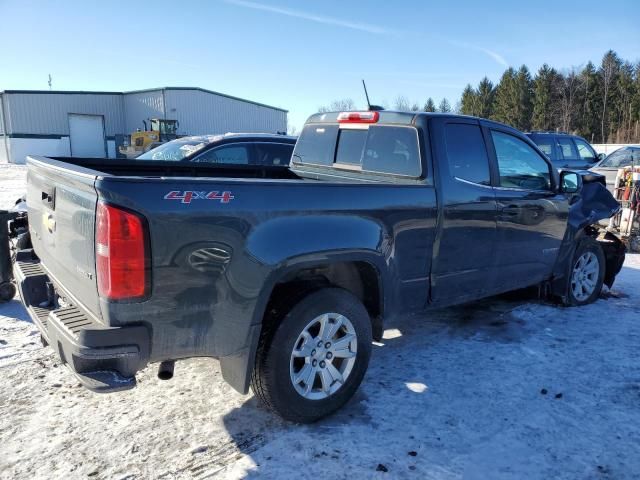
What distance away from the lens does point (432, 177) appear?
12.7 feet

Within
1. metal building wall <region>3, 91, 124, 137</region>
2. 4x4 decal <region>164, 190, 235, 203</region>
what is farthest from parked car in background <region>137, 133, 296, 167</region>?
metal building wall <region>3, 91, 124, 137</region>

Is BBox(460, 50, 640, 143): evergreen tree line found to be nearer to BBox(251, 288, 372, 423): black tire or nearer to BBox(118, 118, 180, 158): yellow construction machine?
BBox(118, 118, 180, 158): yellow construction machine

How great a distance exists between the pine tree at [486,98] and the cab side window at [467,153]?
2848 inches

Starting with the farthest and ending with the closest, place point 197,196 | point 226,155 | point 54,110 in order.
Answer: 1. point 54,110
2. point 226,155
3. point 197,196

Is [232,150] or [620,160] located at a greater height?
[232,150]

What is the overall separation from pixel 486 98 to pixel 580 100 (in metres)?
12.7

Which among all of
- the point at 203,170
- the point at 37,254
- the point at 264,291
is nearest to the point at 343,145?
the point at 203,170

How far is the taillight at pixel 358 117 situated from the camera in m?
4.33

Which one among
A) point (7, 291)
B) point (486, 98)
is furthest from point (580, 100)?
point (7, 291)

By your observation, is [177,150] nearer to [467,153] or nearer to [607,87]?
[467,153]

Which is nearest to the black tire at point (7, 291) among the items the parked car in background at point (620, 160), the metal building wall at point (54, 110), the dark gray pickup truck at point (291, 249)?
the dark gray pickup truck at point (291, 249)

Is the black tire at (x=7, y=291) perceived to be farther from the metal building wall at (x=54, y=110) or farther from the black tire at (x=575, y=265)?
the metal building wall at (x=54, y=110)

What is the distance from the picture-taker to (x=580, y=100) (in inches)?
2485

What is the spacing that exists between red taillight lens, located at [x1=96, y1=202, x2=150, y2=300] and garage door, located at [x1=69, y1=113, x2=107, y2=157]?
4304cm
